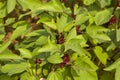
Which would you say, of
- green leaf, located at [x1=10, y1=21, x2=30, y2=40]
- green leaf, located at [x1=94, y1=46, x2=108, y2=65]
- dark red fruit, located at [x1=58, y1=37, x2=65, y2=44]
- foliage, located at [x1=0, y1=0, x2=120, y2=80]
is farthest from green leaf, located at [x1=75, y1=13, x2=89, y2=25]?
green leaf, located at [x1=10, y1=21, x2=30, y2=40]

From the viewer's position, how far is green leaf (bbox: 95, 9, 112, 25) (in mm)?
1618

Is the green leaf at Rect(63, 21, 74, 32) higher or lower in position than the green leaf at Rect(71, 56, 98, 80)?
higher

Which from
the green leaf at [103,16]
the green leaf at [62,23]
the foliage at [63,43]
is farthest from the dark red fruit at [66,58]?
the green leaf at [103,16]

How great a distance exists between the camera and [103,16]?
5.36 feet

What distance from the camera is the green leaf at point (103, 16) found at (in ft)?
Result: 5.31

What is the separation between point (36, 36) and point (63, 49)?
309 millimetres

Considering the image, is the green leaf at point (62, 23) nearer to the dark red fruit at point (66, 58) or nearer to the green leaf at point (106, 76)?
the dark red fruit at point (66, 58)

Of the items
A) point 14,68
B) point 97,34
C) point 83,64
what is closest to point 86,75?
point 83,64

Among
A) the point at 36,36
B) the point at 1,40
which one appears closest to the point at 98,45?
the point at 36,36

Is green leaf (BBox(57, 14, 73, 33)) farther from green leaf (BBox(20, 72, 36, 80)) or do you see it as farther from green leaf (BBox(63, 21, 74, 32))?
green leaf (BBox(20, 72, 36, 80))

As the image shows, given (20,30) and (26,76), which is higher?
(20,30)

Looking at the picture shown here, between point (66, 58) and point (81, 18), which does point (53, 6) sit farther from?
point (66, 58)

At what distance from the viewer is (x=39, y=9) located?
1.54 metres

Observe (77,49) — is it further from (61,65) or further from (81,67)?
(61,65)
